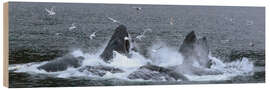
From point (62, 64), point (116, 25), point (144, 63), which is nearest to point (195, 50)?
point (144, 63)

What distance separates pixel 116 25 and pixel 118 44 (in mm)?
445

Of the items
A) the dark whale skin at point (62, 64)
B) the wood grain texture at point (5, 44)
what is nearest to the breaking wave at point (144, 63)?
the dark whale skin at point (62, 64)

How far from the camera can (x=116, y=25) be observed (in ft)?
54.8

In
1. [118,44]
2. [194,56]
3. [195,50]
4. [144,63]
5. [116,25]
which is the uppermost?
[116,25]

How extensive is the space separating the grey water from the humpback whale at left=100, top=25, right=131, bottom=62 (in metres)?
0.12

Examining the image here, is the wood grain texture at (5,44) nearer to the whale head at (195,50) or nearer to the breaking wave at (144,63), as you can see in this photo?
the breaking wave at (144,63)

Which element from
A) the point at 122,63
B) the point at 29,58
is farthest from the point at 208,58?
the point at 29,58

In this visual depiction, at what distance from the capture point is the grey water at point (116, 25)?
627 inches

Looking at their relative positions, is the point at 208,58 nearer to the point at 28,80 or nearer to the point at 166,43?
the point at 166,43

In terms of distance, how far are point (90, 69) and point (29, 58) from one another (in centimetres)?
140

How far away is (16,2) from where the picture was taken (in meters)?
15.8

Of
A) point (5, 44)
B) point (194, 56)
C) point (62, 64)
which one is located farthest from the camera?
point (194, 56)

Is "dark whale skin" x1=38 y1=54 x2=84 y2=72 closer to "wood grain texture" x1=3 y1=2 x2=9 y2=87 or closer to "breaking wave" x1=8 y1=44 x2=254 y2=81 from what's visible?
"breaking wave" x1=8 y1=44 x2=254 y2=81

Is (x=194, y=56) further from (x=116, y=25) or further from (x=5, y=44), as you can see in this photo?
(x=5, y=44)
